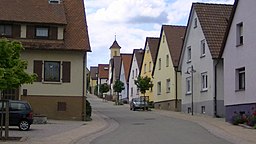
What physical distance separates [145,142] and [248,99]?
38.7 feet

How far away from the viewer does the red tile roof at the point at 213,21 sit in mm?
40281

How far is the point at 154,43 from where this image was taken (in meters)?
65.7

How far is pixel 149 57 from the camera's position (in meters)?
65.2

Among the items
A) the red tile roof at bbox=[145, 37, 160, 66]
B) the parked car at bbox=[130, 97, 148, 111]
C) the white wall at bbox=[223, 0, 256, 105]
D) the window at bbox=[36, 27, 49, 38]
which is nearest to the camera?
the white wall at bbox=[223, 0, 256, 105]

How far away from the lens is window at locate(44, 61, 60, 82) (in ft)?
120

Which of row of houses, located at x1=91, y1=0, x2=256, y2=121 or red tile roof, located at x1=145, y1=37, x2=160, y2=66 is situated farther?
red tile roof, located at x1=145, y1=37, x2=160, y2=66

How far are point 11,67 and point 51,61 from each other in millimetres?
15809

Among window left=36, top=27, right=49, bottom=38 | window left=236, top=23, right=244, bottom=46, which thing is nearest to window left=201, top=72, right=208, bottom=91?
window left=236, top=23, right=244, bottom=46

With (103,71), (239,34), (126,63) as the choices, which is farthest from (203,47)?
(103,71)

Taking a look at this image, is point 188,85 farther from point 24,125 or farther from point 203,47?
point 24,125

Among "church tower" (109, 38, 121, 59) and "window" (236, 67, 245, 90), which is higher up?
"church tower" (109, 38, 121, 59)

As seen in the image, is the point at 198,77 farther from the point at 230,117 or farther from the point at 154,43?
the point at 154,43

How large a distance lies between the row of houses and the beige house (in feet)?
33.6

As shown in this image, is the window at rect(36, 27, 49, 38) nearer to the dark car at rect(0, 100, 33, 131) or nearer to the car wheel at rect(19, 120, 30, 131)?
the dark car at rect(0, 100, 33, 131)
